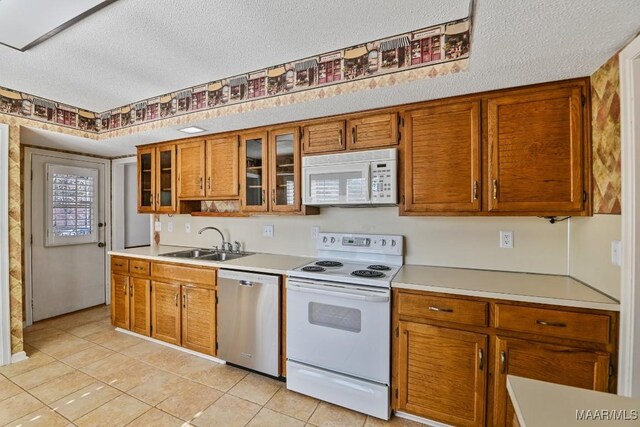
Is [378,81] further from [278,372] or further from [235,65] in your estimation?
[278,372]

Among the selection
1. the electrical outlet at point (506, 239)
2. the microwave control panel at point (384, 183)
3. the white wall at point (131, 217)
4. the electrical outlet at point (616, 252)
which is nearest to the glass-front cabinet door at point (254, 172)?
the microwave control panel at point (384, 183)

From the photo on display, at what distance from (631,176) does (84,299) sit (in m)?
5.47

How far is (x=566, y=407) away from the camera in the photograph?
0.71 m

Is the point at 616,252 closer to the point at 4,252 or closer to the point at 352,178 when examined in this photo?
the point at 352,178

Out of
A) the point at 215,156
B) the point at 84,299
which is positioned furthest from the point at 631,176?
the point at 84,299

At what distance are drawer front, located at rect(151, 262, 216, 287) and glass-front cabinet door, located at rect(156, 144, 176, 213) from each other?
0.69 meters

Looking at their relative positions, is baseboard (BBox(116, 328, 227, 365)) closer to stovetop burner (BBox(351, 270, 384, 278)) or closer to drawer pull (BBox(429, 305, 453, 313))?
stovetop burner (BBox(351, 270, 384, 278))

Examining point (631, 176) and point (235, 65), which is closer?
point (631, 176)

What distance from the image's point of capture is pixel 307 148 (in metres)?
2.45

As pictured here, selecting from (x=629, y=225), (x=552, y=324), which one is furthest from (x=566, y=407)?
(x=629, y=225)

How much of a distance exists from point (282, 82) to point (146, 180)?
228 centimetres

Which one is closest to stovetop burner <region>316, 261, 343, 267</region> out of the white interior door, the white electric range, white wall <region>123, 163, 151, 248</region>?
the white electric range

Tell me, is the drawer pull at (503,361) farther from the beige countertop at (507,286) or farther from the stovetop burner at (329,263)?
the stovetop burner at (329,263)

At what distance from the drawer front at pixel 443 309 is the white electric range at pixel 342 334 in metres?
0.12
